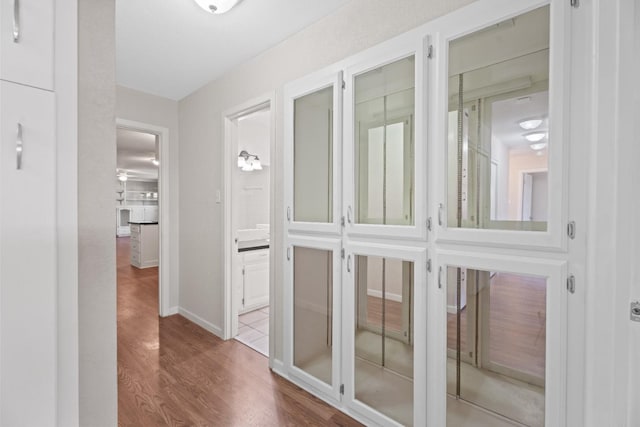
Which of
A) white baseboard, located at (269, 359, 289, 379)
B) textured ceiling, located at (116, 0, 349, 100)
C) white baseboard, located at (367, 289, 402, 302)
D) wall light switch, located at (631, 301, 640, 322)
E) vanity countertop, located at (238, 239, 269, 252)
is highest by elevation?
textured ceiling, located at (116, 0, 349, 100)

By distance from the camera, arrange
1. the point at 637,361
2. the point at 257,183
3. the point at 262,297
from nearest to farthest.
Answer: the point at 637,361 → the point at 262,297 → the point at 257,183

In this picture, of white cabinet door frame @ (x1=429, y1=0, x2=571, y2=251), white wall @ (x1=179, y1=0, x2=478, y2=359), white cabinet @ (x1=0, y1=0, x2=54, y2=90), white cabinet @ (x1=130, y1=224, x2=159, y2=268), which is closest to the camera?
white cabinet @ (x1=0, y1=0, x2=54, y2=90)

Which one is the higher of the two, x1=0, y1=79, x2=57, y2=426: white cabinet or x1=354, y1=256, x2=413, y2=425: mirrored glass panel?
x1=0, y1=79, x2=57, y2=426: white cabinet

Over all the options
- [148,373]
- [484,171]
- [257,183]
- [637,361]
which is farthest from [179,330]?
[637,361]

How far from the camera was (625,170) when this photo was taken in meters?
1.00

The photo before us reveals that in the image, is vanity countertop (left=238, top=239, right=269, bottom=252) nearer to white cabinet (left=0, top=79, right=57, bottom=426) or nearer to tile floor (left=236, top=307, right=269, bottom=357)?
tile floor (left=236, top=307, right=269, bottom=357)

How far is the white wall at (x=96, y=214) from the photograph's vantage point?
2.80ft

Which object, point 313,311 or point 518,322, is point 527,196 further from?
point 313,311

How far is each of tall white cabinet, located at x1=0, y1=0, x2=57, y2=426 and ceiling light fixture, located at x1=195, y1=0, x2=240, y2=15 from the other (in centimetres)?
122

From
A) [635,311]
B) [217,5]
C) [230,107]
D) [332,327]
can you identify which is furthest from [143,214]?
[635,311]

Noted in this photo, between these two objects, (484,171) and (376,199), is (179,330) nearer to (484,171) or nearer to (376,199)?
(376,199)

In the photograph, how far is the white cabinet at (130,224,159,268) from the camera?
6.29m

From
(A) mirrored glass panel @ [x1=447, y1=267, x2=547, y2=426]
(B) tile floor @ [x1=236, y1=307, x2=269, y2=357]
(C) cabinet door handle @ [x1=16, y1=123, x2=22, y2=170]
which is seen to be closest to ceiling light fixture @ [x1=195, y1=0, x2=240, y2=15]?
(C) cabinet door handle @ [x1=16, y1=123, x2=22, y2=170]

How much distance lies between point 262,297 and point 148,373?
60.1 inches
